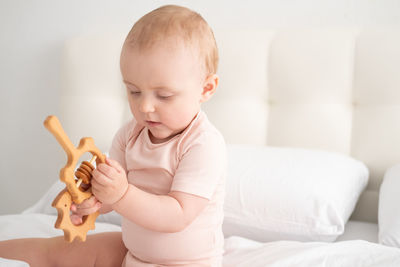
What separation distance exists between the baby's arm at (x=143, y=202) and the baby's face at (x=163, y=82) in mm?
121

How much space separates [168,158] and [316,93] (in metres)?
0.93

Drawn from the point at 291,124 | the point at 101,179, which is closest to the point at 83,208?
the point at 101,179

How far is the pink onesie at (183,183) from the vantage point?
84 centimetres

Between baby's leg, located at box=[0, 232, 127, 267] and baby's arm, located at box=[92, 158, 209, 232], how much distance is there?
24cm

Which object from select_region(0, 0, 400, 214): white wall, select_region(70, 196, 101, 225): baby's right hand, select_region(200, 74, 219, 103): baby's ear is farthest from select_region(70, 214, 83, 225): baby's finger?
select_region(0, 0, 400, 214): white wall

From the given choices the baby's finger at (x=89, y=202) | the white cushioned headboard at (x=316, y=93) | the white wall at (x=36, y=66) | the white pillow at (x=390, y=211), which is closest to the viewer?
the baby's finger at (x=89, y=202)

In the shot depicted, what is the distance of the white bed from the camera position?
1.29 metres

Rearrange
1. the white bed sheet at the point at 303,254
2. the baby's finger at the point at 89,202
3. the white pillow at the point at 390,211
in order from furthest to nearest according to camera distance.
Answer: the white pillow at the point at 390,211 → the white bed sheet at the point at 303,254 → the baby's finger at the point at 89,202

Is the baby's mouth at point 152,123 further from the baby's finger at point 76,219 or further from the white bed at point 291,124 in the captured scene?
the white bed at point 291,124

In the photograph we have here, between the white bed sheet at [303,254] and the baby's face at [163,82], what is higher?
the baby's face at [163,82]

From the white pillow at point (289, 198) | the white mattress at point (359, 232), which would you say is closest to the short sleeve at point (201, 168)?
the white pillow at point (289, 198)

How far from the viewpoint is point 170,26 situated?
0.80 metres

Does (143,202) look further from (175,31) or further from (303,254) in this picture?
(303,254)

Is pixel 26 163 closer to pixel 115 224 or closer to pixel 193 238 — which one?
pixel 115 224
